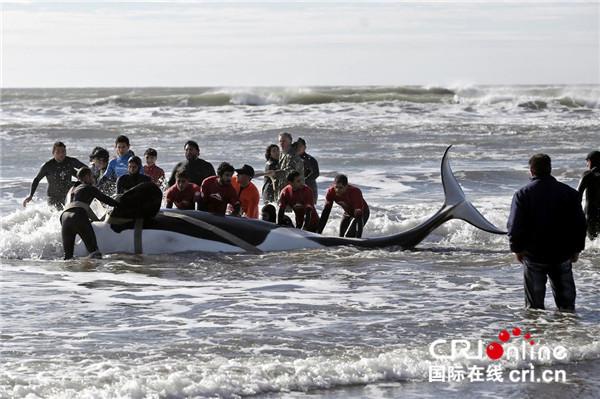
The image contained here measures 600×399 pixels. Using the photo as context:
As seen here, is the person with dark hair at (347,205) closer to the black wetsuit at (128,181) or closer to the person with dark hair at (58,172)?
the black wetsuit at (128,181)

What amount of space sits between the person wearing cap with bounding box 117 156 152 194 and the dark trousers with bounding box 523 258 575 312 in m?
6.48

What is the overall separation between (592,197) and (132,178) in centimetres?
717

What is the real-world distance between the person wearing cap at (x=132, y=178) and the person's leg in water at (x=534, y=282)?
6.43 metres

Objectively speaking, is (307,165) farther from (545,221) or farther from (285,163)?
(545,221)

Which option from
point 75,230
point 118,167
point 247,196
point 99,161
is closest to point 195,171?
point 247,196

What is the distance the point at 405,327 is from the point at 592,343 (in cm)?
194

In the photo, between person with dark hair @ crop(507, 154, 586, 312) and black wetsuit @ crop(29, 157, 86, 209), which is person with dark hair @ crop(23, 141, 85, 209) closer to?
black wetsuit @ crop(29, 157, 86, 209)

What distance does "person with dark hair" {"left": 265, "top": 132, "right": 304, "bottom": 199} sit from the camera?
16.8m

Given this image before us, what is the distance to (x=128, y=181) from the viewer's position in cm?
1500

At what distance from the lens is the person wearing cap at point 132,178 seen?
1498cm

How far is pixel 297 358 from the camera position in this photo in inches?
366

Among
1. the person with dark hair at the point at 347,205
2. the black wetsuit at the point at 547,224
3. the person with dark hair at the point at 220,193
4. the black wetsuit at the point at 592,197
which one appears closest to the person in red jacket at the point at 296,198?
the person with dark hair at the point at 347,205

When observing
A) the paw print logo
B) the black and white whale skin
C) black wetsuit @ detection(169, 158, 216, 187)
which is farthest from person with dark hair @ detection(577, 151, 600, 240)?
black wetsuit @ detection(169, 158, 216, 187)

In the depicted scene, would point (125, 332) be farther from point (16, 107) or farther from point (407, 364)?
point (16, 107)
